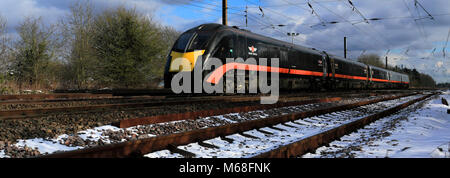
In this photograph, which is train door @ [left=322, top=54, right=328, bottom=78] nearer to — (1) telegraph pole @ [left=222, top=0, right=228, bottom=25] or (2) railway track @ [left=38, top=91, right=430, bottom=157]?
(1) telegraph pole @ [left=222, top=0, right=228, bottom=25]

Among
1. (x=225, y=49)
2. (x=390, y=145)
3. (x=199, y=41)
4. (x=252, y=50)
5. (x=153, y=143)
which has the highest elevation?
(x=199, y=41)

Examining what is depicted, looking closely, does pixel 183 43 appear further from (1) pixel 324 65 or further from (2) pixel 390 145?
(1) pixel 324 65

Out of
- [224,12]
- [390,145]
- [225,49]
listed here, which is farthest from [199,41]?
[390,145]

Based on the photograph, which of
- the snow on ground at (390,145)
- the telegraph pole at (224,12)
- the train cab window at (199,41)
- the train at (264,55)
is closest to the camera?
the snow on ground at (390,145)

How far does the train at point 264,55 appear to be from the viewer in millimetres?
11288

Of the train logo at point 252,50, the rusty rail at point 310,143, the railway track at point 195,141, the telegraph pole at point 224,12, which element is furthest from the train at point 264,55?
the rusty rail at point 310,143

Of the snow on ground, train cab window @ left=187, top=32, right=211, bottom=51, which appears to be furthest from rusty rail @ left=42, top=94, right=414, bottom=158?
train cab window @ left=187, top=32, right=211, bottom=51

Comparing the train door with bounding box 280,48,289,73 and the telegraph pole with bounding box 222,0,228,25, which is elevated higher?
the telegraph pole with bounding box 222,0,228,25

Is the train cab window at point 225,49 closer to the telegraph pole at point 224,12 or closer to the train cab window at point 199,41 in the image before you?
the train cab window at point 199,41

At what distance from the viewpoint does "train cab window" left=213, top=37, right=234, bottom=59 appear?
1147 cm

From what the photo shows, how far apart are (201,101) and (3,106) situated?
17.3ft

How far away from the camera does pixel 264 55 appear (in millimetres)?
14062

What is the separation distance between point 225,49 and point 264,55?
2948mm
